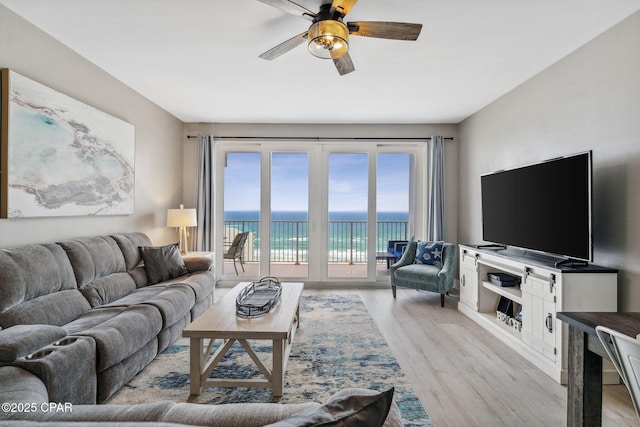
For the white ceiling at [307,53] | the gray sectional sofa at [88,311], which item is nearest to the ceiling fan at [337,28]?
the white ceiling at [307,53]

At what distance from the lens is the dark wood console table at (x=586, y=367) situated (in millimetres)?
1491

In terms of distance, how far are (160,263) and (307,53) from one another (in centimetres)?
260

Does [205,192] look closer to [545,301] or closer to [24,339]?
[24,339]

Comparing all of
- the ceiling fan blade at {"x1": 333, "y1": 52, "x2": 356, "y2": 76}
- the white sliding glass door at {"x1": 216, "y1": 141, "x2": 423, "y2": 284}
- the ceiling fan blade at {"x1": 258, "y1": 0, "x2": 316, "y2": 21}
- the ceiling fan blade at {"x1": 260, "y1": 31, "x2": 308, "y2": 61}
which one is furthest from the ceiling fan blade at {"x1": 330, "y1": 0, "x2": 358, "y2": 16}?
the white sliding glass door at {"x1": 216, "y1": 141, "x2": 423, "y2": 284}

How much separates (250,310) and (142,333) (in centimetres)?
77

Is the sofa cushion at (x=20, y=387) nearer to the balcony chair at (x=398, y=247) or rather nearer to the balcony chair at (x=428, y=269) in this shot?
the balcony chair at (x=428, y=269)

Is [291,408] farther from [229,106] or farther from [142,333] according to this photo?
[229,106]

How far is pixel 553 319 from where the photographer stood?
254cm

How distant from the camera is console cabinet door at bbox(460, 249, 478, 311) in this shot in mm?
3814

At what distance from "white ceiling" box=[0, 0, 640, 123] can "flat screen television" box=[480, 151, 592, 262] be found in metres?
1.00

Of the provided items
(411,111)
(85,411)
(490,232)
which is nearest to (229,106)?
(411,111)

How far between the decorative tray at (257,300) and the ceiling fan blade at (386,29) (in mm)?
2030

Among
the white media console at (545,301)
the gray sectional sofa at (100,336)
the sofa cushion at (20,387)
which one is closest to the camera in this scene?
the gray sectional sofa at (100,336)

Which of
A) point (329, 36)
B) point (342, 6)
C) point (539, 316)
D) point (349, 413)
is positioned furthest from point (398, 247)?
point (349, 413)
